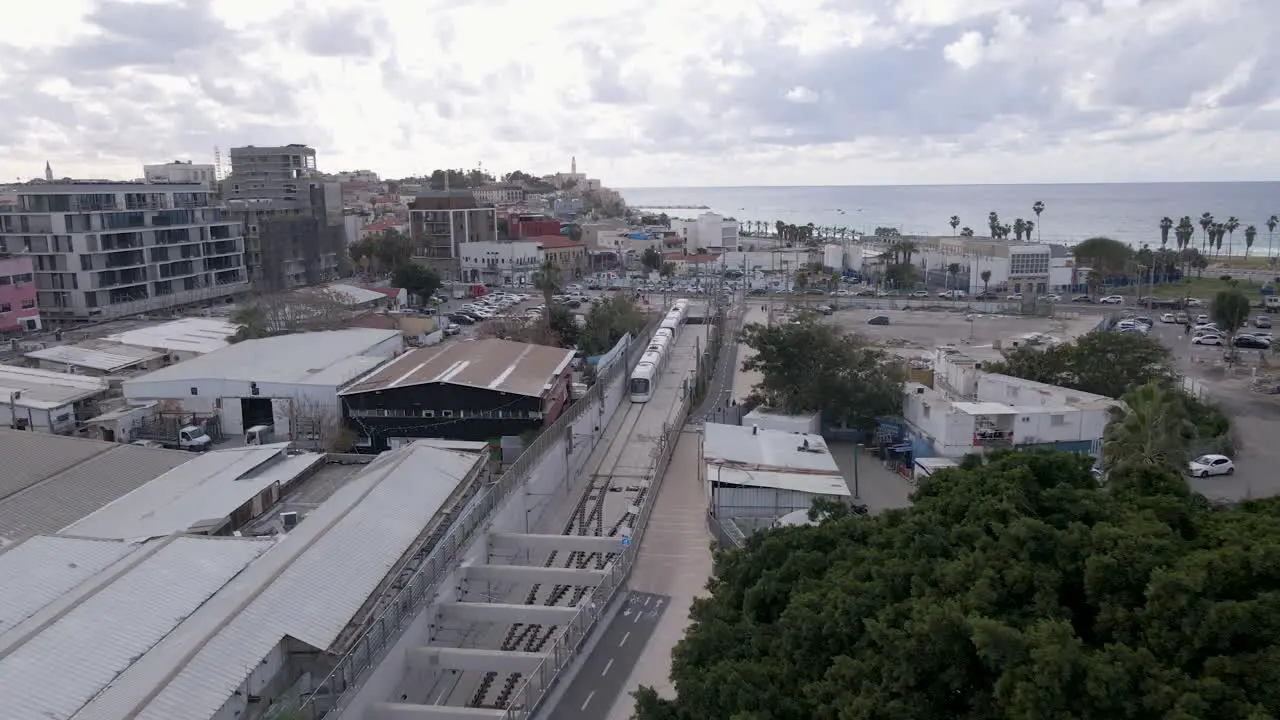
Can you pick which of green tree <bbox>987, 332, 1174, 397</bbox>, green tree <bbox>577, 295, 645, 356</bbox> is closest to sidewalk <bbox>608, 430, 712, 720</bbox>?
green tree <bbox>987, 332, 1174, 397</bbox>

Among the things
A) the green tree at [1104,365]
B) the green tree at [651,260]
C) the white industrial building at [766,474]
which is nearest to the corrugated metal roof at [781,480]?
the white industrial building at [766,474]

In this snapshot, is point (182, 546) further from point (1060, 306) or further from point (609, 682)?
point (1060, 306)

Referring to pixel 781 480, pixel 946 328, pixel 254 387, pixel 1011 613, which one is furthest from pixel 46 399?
pixel 946 328

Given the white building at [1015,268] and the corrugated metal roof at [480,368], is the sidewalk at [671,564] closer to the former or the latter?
the corrugated metal roof at [480,368]

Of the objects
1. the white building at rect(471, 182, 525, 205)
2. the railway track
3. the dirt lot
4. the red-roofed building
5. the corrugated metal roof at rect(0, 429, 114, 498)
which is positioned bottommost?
the railway track

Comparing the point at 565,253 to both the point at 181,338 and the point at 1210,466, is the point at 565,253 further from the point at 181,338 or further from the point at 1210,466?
the point at 1210,466

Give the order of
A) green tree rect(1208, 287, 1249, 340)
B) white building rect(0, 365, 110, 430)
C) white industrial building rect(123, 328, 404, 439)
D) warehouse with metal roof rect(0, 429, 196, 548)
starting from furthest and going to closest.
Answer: green tree rect(1208, 287, 1249, 340) < white industrial building rect(123, 328, 404, 439) < white building rect(0, 365, 110, 430) < warehouse with metal roof rect(0, 429, 196, 548)

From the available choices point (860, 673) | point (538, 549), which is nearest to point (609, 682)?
point (538, 549)

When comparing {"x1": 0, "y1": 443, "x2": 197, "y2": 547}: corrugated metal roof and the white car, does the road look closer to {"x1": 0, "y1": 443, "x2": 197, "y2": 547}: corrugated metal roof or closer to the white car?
{"x1": 0, "y1": 443, "x2": 197, "y2": 547}: corrugated metal roof
